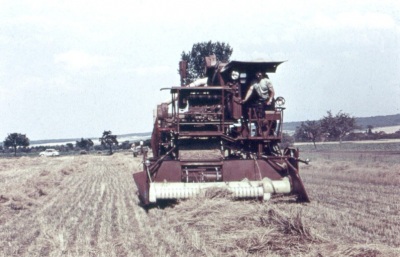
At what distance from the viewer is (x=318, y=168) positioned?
27.9 m

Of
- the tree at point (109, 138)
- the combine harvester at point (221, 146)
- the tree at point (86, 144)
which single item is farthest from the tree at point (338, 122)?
the tree at point (86, 144)

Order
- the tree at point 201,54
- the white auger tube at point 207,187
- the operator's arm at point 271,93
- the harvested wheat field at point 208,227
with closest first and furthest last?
the harvested wheat field at point 208,227 < the white auger tube at point 207,187 < the operator's arm at point 271,93 < the tree at point 201,54

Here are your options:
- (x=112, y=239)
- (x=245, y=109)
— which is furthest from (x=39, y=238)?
(x=245, y=109)

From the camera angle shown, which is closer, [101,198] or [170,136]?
[170,136]

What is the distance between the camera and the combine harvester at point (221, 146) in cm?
1174

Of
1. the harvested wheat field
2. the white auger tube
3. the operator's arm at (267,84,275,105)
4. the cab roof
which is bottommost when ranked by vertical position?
the harvested wheat field

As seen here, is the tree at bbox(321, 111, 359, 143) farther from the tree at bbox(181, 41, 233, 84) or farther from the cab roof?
the cab roof

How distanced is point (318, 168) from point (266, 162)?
16.3m

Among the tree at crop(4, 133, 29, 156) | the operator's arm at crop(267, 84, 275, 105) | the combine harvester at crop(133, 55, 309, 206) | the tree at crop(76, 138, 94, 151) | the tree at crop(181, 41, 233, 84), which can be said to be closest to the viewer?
the combine harvester at crop(133, 55, 309, 206)

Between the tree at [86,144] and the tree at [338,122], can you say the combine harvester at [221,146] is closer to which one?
the tree at [338,122]

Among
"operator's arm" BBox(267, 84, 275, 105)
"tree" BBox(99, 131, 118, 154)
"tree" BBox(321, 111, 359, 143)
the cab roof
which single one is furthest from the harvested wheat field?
"tree" BBox(99, 131, 118, 154)

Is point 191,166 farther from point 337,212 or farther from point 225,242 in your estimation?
point 225,242

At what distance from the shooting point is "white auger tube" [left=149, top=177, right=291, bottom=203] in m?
11.3

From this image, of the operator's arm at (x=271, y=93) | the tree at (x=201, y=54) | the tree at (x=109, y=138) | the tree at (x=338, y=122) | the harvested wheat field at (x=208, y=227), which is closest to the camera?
the harvested wheat field at (x=208, y=227)
